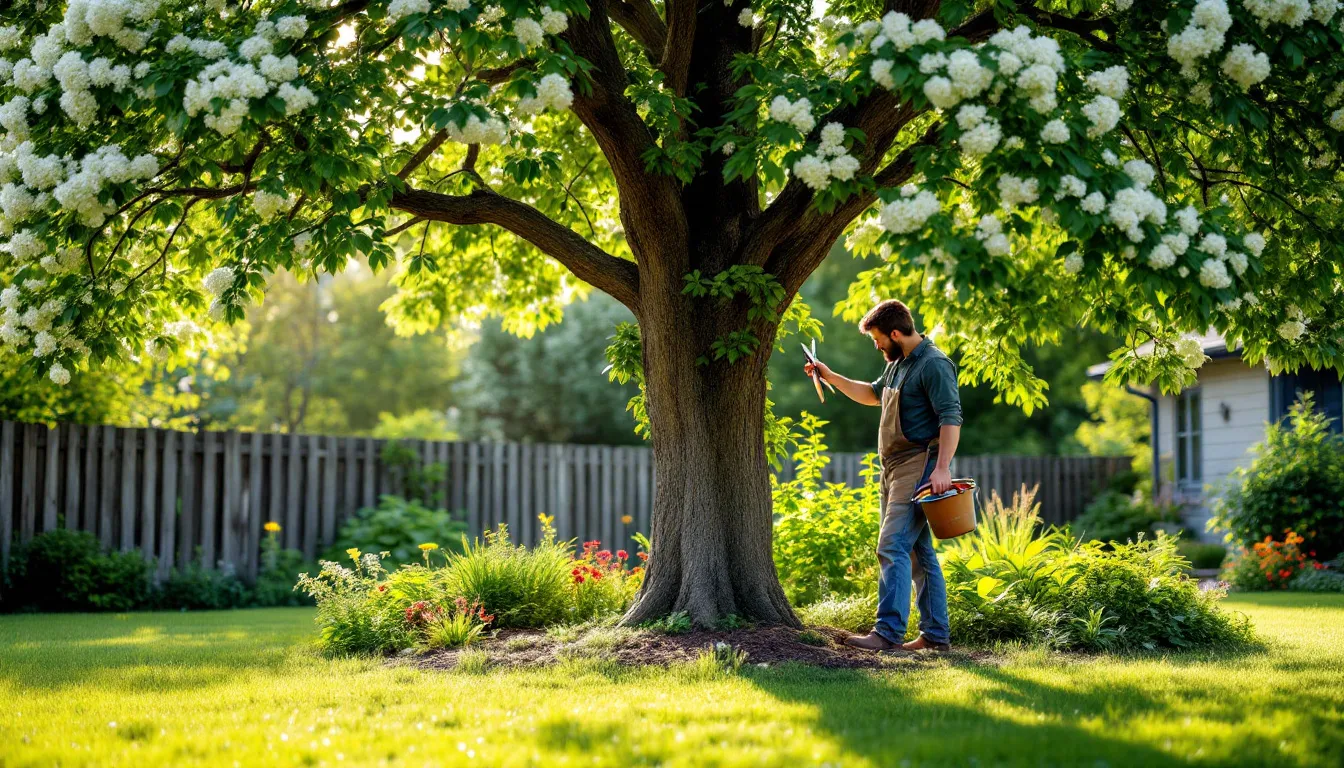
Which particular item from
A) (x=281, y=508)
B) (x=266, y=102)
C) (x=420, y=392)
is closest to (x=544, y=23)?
(x=266, y=102)

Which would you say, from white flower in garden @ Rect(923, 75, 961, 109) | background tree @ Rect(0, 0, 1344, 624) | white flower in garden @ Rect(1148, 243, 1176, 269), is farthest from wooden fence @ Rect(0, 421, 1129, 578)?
white flower in garden @ Rect(1148, 243, 1176, 269)

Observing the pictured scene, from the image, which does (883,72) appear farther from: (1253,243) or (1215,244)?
(1253,243)

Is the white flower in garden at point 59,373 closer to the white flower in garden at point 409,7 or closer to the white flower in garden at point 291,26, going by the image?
the white flower in garden at point 291,26

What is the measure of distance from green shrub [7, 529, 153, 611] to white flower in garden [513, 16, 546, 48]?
7.93m

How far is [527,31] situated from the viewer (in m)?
4.74

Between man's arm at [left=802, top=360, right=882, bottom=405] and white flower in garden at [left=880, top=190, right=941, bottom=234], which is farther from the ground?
white flower in garden at [left=880, top=190, right=941, bottom=234]

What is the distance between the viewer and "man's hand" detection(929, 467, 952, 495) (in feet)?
20.0

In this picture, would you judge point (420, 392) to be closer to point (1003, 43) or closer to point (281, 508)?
point (281, 508)

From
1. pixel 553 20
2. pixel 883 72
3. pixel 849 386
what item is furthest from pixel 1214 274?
pixel 553 20

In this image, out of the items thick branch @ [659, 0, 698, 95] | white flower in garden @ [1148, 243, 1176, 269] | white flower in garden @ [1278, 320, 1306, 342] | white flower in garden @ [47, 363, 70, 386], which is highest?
thick branch @ [659, 0, 698, 95]

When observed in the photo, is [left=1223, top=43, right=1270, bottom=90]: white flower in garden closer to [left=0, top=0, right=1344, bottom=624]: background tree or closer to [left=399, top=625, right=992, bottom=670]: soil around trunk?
[left=0, top=0, right=1344, bottom=624]: background tree

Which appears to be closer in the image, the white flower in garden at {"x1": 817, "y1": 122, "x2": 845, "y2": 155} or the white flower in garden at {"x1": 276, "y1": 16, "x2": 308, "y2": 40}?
the white flower in garden at {"x1": 817, "y1": 122, "x2": 845, "y2": 155}

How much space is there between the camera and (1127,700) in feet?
15.5

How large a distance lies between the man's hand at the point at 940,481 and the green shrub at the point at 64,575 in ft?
26.1
